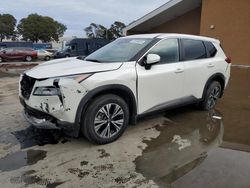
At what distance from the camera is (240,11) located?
1689 centimetres

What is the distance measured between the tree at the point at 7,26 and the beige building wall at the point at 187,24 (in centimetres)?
5188

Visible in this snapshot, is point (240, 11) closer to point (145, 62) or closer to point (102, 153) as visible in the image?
point (145, 62)

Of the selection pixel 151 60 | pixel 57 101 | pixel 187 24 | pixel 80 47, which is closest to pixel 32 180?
pixel 57 101

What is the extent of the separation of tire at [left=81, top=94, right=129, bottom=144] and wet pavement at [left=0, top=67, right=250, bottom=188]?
0.51ft

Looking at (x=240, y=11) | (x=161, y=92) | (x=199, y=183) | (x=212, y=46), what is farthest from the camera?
(x=240, y=11)

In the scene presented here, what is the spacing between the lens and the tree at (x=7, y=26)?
6569cm

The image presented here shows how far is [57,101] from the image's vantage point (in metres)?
4.12

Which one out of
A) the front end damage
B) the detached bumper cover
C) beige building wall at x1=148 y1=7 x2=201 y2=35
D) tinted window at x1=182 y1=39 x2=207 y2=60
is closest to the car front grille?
the front end damage

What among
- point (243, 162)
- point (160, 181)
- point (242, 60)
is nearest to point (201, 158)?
point (243, 162)

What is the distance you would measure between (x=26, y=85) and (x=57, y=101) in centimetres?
→ 84

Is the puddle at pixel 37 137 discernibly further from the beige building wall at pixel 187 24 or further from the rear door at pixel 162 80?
the beige building wall at pixel 187 24

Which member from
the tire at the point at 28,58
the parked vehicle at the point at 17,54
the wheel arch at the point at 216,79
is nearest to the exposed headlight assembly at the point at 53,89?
the wheel arch at the point at 216,79

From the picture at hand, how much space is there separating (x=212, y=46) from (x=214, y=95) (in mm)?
1057

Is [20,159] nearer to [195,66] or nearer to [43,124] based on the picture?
[43,124]
